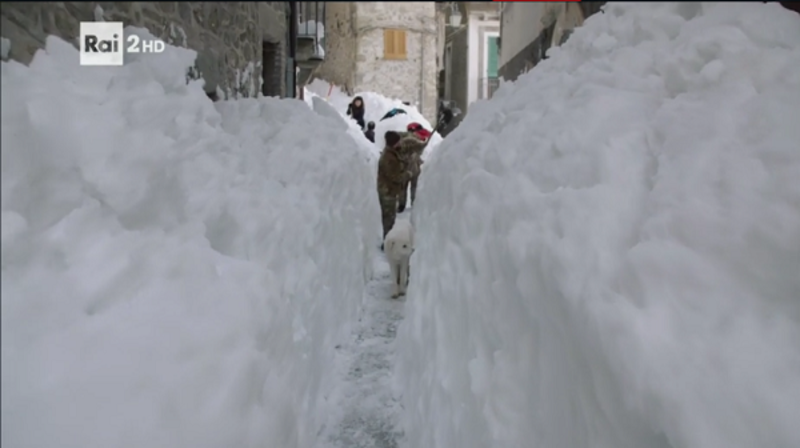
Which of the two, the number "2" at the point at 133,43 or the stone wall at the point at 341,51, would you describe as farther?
the stone wall at the point at 341,51

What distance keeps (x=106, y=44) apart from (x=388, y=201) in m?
5.16

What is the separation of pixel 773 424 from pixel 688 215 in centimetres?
54

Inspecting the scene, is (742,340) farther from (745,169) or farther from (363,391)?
(363,391)

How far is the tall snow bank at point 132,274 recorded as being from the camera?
133cm

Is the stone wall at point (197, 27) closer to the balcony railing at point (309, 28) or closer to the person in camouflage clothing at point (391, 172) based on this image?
the person in camouflage clothing at point (391, 172)

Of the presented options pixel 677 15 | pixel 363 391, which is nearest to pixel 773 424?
pixel 677 15

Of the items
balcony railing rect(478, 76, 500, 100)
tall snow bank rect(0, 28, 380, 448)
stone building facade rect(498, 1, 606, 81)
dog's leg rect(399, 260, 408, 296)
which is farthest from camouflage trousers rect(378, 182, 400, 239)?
balcony railing rect(478, 76, 500, 100)

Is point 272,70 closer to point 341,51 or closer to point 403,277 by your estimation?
point 403,277

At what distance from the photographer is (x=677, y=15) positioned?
2.37 meters

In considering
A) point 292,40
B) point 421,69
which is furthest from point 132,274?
point 421,69

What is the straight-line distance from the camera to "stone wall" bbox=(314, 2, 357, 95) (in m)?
22.3

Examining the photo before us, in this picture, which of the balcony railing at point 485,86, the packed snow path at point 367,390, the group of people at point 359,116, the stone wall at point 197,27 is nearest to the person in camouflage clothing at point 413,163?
the stone wall at point 197,27

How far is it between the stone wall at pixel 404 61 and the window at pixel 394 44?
0.53 ft

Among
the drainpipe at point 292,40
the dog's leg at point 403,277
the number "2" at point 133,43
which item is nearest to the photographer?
the number "2" at point 133,43
